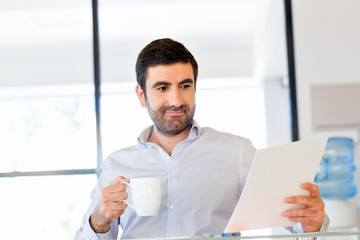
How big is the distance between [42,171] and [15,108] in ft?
1.70

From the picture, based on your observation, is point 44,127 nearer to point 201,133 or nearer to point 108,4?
point 108,4

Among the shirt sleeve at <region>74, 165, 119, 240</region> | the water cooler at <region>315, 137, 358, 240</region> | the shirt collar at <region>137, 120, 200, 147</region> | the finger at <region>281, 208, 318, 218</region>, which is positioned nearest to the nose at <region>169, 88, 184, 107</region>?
the shirt collar at <region>137, 120, 200, 147</region>

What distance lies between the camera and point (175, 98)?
1646 millimetres

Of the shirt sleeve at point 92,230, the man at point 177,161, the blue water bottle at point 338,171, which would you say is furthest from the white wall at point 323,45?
the shirt sleeve at point 92,230

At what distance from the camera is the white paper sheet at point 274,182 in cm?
113

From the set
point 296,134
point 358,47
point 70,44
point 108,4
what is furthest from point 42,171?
point 358,47

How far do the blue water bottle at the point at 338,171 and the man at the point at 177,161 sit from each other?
6.50 ft

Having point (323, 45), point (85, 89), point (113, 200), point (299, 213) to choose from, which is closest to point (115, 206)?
point (113, 200)

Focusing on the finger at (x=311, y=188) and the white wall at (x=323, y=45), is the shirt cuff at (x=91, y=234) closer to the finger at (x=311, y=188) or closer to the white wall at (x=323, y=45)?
the finger at (x=311, y=188)

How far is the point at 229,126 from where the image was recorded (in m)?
3.72

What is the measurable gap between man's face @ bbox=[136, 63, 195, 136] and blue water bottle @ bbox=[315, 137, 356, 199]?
83.5 inches

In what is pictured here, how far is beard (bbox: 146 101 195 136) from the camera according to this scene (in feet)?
5.48

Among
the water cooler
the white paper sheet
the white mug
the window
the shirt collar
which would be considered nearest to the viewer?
the white paper sheet

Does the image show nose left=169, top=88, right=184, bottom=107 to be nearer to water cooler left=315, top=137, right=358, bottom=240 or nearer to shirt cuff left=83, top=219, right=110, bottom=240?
shirt cuff left=83, top=219, right=110, bottom=240
